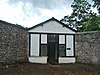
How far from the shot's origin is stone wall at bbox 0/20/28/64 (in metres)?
15.5

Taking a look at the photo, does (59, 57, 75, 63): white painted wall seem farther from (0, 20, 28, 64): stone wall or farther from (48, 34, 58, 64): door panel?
(0, 20, 28, 64): stone wall

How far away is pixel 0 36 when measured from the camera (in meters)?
15.1

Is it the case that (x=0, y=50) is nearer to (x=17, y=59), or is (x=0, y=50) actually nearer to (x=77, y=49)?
(x=17, y=59)

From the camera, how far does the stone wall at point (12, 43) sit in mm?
15523

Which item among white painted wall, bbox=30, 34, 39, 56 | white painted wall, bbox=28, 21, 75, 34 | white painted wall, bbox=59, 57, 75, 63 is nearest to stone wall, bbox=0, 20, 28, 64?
white painted wall, bbox=30, 34, 39, 56

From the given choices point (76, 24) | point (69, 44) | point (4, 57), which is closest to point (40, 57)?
point (69, 44)

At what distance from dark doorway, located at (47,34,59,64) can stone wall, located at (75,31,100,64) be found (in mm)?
2015

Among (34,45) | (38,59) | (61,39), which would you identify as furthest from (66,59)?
(34,45)

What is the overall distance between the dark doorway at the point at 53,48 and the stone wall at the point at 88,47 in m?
2.01

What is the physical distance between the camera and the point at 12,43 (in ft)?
55.4

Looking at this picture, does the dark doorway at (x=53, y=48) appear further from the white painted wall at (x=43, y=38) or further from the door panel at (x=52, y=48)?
the white painted wall at (x=43, y=38)

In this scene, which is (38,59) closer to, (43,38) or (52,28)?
(43,38)

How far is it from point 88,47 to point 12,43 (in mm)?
7046

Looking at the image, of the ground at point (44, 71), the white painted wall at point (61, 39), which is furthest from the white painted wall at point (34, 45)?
the ground at point (44, 71)
